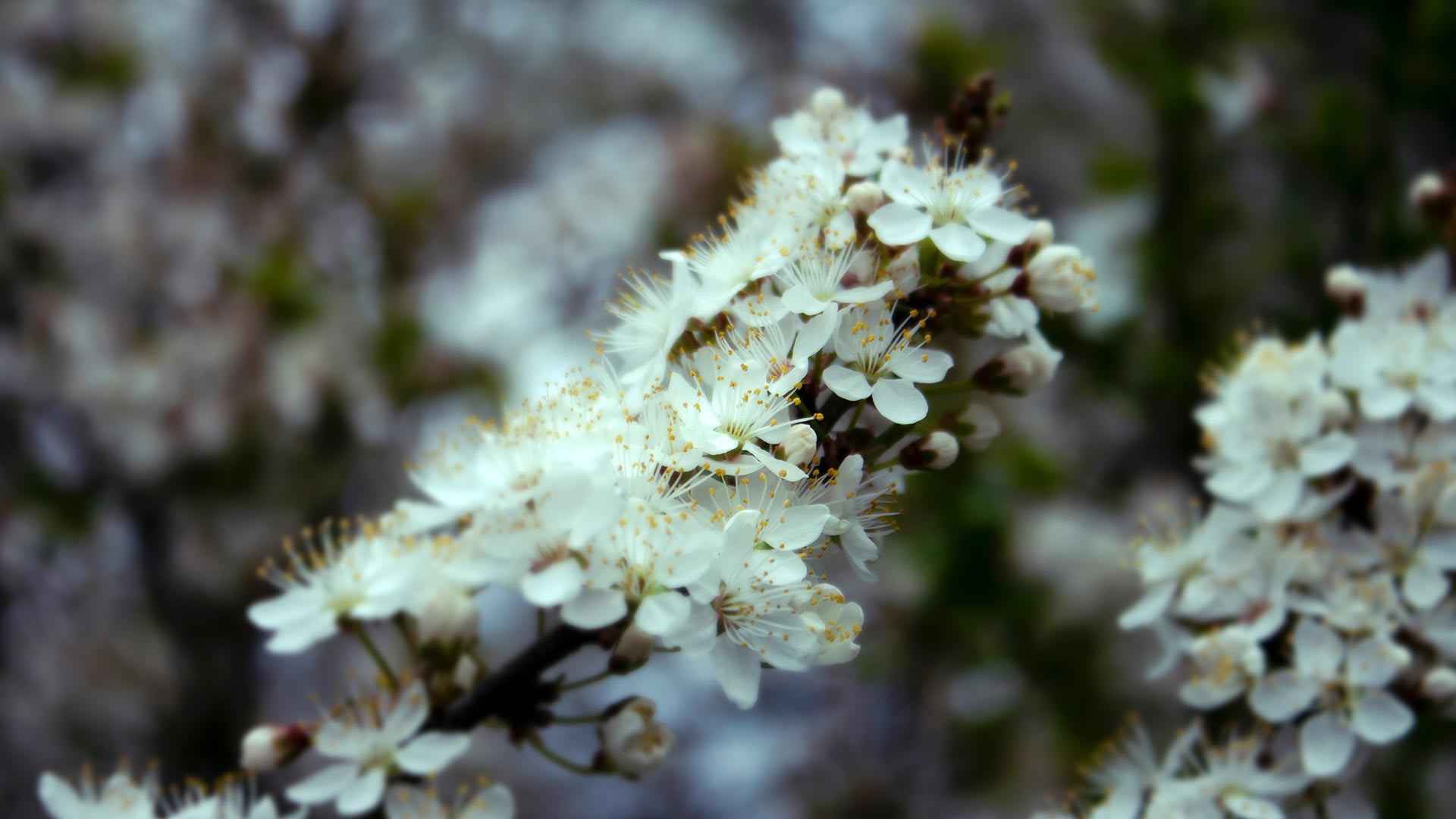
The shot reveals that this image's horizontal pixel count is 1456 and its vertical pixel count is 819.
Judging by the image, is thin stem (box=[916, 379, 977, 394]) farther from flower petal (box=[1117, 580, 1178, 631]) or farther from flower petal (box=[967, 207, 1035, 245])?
flower petal (box=[1117, 580, 1178, 631])

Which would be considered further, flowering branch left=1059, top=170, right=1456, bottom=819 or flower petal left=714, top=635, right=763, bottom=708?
flowering branch left=1059, top=170, right=1456, bottom=819

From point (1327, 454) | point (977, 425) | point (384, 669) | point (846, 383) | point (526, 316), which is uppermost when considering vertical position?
point (526, 316)

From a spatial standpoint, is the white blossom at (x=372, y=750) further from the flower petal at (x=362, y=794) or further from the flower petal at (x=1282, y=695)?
the flower petal at (x=1282, y=695)

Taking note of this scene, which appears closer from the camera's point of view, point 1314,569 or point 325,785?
point 325,785

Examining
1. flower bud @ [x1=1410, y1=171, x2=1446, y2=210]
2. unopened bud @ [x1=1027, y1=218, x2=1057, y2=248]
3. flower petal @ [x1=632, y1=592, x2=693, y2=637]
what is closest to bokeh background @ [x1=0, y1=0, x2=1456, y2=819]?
flower bud @ [x1=1410, y1=171, x2=1446, y2=210]

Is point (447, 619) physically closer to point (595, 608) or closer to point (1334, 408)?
point (595, 608)

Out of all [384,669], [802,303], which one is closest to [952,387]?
[802,303]

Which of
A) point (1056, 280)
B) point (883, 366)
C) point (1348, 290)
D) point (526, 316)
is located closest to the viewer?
point (883, 366)
